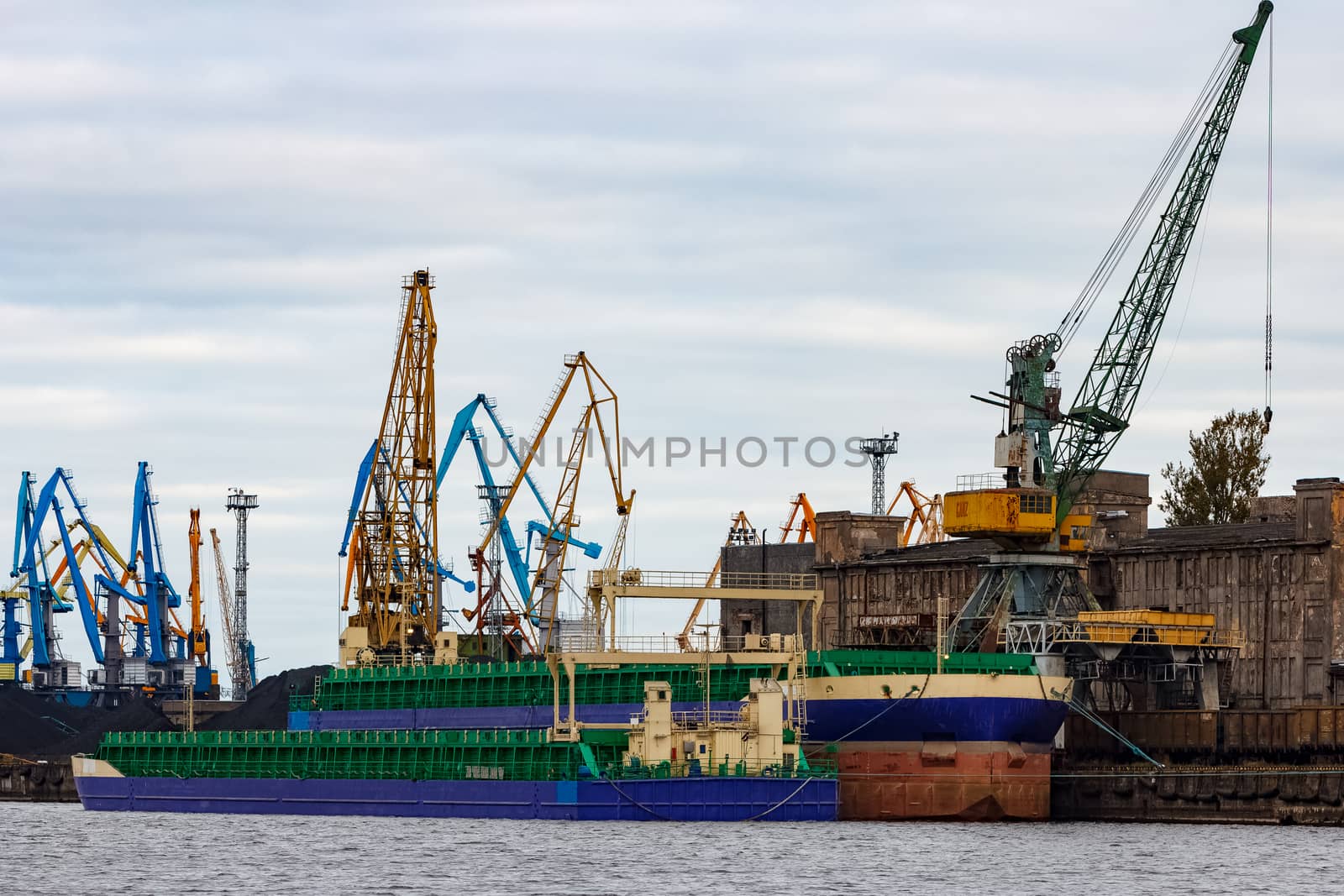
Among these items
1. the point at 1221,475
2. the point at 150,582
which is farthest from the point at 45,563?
the point at 1221,475

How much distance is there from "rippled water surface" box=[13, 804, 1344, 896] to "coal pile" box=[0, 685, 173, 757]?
56.8 metres

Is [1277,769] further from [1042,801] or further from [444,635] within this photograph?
[444,635]

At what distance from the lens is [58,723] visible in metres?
157

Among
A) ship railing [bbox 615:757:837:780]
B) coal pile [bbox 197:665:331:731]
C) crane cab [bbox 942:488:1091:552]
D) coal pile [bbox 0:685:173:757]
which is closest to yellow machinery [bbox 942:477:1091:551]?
crane cab [bbox 942:488:1091:552]

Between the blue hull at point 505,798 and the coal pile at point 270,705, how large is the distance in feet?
121

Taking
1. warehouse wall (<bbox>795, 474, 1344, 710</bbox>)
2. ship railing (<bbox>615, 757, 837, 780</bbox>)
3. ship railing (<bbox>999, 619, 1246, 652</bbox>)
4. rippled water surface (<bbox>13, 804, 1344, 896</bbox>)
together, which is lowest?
rippled water surface (<bbox>13, 804, 1344, 896</bbox>)

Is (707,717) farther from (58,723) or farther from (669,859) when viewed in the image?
(58,723)

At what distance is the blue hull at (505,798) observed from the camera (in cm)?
8069

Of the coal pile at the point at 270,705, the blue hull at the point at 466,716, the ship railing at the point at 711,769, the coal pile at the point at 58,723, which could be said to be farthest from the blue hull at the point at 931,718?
the coal pile at the point at 58,723

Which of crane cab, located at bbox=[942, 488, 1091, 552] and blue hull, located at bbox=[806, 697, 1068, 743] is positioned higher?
crane cab, located at bbox=[942, 488, 1091, 552]

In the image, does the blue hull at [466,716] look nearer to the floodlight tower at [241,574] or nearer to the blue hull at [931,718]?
the blue hull at [931,718]

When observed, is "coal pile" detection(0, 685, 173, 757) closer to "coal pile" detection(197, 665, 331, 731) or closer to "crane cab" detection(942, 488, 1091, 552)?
"coal pile" detection(197, 665, 331, 731)

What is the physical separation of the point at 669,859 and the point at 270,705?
3128 inches

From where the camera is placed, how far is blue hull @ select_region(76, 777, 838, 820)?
80688mm
